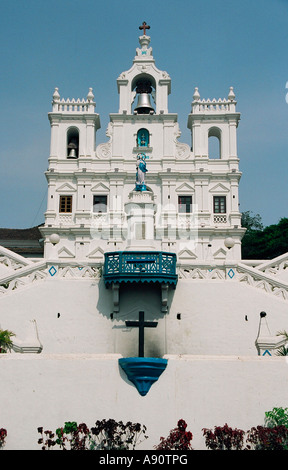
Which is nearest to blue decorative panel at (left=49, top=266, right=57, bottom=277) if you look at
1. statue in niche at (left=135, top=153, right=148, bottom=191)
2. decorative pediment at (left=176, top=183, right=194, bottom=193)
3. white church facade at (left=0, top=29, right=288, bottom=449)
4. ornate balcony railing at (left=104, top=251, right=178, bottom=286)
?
white church facade at (left=0, top=29, right=288, bottom=449)

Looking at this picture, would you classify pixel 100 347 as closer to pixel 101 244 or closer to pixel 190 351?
pixel 190 351

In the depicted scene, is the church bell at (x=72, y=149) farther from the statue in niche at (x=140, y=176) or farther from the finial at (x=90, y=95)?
the statue in niche at (x=140, y=176)

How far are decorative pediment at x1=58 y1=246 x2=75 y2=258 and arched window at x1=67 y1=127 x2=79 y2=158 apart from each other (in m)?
7.26

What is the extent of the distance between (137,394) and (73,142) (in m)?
29.7

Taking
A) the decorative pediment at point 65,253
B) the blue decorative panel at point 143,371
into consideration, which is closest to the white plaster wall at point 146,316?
the blue decorative panel at point 143,371

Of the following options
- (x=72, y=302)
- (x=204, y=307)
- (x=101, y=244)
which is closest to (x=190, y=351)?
(x=204, y=307)

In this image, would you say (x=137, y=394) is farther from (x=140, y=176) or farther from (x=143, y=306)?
(x=140, y=176)

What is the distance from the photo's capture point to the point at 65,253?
4075cm

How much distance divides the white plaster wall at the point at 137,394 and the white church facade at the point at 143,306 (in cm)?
3

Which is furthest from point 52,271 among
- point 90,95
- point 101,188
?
point 90,95

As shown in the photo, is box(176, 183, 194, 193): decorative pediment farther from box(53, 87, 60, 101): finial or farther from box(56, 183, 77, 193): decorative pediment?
box(53, 87, 60, 101): finial

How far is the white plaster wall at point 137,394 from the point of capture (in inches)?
712

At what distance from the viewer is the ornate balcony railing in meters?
24.1

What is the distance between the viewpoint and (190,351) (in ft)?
78.9
